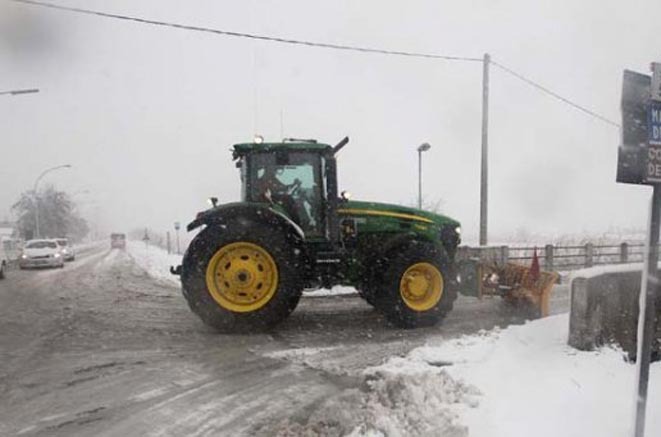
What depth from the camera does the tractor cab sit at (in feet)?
26.8

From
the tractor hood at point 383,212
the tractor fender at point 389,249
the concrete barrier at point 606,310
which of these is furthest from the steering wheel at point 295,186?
the concrete barrier at point 606,310

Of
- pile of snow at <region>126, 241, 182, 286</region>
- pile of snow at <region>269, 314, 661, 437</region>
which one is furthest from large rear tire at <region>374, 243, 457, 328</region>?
pile of snow at <region>126, 241, 182, 286</region>

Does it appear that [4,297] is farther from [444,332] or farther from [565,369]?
[565,369]

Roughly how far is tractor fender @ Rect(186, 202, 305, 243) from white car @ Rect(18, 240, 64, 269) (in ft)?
71.9

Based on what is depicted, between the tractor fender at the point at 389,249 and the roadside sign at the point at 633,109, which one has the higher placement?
the roadside sign at the point at 633,109

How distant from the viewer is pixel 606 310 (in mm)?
5891

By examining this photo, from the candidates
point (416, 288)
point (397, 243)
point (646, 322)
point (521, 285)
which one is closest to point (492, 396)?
point (646, 322)

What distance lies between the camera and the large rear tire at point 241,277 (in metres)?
7.70

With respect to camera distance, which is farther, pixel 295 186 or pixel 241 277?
pixel 295 186

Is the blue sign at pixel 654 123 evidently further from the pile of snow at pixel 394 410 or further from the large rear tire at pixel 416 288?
the large rear tire at pixel 416 288

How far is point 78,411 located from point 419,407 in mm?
2700

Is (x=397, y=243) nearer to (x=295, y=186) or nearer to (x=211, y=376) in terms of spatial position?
(x=295, y=186)

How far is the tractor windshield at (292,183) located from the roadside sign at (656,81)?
16.1ft

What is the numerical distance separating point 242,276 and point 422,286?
2.45 m
